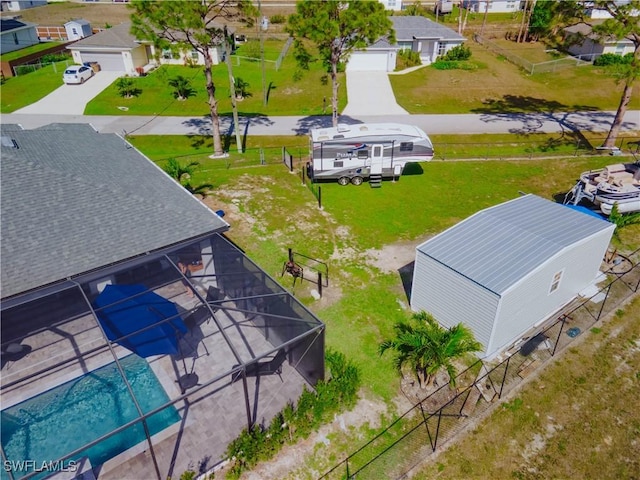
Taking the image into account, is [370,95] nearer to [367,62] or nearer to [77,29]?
[367,62]

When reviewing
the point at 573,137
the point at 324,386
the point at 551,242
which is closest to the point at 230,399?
the point at 324,386

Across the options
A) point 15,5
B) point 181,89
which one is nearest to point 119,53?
point 181,89

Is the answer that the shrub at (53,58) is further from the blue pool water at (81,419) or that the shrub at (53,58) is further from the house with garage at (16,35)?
the blue pool water at (81,419)

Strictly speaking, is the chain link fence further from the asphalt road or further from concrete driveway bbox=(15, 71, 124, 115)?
concrete driveway bbox=(15, 71, 124, 115)

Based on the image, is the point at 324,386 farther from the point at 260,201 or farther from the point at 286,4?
the point at 286,4

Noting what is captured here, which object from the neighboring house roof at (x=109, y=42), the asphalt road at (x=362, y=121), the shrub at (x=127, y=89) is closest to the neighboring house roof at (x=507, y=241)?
the asphalt road at (x=362, y=121)

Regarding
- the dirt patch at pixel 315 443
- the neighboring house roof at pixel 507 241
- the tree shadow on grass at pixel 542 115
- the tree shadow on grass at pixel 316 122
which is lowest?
the dirt patch at pixel 315 443
